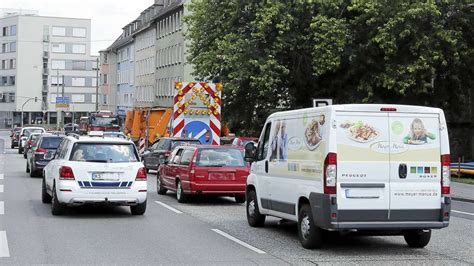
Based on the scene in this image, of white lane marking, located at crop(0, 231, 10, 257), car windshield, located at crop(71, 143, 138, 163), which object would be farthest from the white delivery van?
car windshield, located at crop(71, 143, 138, 163)

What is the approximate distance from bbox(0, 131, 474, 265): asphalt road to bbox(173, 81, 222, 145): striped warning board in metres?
9.24

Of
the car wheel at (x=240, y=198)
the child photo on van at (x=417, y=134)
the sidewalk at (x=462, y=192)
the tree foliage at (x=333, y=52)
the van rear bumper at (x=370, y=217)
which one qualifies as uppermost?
the tree foliage at (x=333, y=52)

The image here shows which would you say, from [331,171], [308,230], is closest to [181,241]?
[308,230]

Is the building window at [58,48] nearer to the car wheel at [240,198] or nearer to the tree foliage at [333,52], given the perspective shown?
the tree foliage at [333,52]

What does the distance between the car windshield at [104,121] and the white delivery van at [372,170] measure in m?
46.7

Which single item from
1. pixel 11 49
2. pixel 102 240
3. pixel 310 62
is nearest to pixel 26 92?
pixel 11 49

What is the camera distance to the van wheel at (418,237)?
12266 millimetres

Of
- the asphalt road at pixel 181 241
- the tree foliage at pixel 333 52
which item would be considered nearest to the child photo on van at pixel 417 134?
Answer: the asphalt road at pixel 181 241

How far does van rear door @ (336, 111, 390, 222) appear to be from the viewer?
1124 cm

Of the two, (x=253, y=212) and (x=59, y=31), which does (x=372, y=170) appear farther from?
(x=59, y=31)

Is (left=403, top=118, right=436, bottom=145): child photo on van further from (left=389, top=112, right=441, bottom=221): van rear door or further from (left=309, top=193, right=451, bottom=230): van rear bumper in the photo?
(left=309, top=193, right=451, bottom=230): van rear bumper

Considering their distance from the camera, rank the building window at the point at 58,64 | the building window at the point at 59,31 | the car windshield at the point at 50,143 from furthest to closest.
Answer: the building window at the point at 59,31 → the building window at the point at 58,64 → the car windshield at the point at 50,143

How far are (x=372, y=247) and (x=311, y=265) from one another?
2.35 meters

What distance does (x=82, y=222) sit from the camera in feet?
49.9
